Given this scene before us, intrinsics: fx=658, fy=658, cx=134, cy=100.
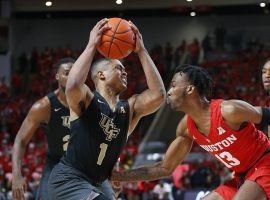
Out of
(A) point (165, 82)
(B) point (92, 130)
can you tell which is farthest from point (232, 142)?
(A) point (165, 82)

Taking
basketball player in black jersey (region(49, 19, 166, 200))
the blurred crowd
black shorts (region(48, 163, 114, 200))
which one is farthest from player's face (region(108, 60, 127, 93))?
the blurred crowd

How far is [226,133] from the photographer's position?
488 cm

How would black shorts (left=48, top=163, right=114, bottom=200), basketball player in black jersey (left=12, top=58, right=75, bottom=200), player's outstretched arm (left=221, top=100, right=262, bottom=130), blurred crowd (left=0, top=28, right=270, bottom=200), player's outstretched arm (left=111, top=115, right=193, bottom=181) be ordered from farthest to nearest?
blurred crowd (left=0, top=28, right=270, bottom=200), basketball player in black jersey (left=12, top=58, right=75, bottom=200), player's outstretched arm (left=111, top=115, right=193, bottom=181), player's outstretched arm (left=221, top=100, right=262, bottom=130), black shorts (left=48, top=163, right=114, bottom=200)

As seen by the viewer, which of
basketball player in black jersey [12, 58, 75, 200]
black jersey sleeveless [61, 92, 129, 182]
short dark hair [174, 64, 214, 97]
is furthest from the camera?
basketball player in black jersey [12, 58, 75, 200]

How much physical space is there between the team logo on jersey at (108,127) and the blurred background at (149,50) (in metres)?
8.32

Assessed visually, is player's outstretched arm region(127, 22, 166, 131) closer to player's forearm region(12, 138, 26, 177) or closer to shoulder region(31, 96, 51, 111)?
player's forearm region(12, 138, 26, 177)

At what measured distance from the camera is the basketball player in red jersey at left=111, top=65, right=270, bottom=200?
189 inches

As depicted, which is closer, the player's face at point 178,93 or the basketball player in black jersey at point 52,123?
the player's face at point 178,93

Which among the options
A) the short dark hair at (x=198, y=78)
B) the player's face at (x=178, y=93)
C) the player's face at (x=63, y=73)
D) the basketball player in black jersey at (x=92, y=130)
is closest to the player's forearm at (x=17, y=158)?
the player's face at (x=63, y=73)

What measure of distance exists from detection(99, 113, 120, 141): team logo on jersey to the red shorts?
3.44 feet

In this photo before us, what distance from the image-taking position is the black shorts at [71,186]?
4469mm

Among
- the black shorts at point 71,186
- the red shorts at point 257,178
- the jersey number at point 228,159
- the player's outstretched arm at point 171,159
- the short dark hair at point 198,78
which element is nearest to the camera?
the black shorts at point 71,186

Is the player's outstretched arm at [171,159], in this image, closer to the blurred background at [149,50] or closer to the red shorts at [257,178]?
the red shorts at [257,178]

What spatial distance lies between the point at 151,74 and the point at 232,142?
31.1 inches
